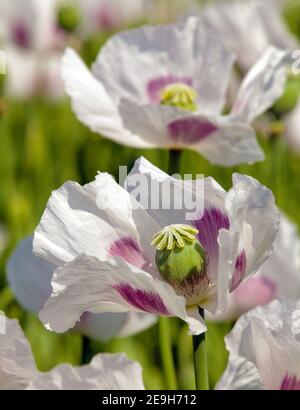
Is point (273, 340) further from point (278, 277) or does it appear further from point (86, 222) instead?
point (278, 277)

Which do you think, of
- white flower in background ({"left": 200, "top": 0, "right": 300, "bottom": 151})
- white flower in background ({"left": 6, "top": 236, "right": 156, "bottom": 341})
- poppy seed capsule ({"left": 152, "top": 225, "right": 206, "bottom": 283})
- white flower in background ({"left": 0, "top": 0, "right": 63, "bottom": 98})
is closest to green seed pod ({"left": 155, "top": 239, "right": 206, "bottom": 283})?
poppy seed capsule ({"left": 152, "top": 225, "right": 206, "bottom": 283})

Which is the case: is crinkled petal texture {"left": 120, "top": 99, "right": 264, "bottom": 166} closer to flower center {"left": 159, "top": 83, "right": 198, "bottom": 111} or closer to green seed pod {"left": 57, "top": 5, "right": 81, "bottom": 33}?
flower center {"left": 159, "top": 83, "right": 198, "bottom": 111}

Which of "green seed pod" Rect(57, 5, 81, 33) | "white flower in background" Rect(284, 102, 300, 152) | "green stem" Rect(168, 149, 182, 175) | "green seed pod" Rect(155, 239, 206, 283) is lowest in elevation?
"white flower in background" Rect(284, 102, 300, 152)

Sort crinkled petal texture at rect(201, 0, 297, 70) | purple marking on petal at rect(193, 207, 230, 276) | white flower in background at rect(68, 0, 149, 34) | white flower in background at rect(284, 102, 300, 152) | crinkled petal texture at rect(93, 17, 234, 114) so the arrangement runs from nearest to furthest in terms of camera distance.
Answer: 1. purple marking on petal at rect(193, 207, 230, 276)
2. crinkled petal texture at rect(93, 17, 234, 114)
3. crinkled petal texture at rect(201, 0, 297, 70)
4. white flower in background at rect(284, 102, 300, 152)
5. white flower in background at rect(68, 0, 149, 34)

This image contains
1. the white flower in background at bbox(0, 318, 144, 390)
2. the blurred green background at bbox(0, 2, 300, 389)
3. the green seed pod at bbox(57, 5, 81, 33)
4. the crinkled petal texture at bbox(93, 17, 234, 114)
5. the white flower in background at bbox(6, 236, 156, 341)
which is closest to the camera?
the white flower in background at bbox(0, 318, 144, 390)

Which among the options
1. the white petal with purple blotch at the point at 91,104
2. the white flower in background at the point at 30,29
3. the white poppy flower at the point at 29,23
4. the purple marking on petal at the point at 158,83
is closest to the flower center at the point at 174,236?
the white petal with purple blotch at the point at 91,104
